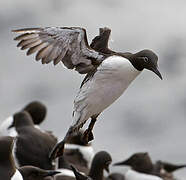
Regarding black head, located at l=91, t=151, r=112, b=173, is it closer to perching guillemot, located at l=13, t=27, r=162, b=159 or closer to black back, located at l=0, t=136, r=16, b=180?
black back, located at l=0, t=136, r=16, b=180

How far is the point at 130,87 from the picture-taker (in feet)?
89.9

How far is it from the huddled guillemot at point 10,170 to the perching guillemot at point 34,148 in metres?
2.57

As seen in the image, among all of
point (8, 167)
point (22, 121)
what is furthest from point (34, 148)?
point (8, 167)

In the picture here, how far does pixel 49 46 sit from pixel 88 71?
0.40 meters

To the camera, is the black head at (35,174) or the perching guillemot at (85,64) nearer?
the perching guillemot at (85,64)

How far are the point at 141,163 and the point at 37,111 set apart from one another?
2018 millimetres

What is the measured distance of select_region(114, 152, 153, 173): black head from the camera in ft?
44.3

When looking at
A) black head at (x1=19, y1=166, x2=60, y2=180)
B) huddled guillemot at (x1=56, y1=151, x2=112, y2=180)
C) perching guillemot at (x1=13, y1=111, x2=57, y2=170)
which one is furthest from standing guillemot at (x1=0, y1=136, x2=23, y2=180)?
perching guillemot at (x1=13, y1=111, x2=57, y2=170)

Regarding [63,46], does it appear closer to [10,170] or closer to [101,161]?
[10,170]

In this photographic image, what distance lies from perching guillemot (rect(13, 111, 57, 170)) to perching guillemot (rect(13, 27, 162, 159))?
3.34m

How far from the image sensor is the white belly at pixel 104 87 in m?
8.26

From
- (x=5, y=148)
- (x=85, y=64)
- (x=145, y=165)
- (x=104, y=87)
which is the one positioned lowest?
(x=145, y=165)

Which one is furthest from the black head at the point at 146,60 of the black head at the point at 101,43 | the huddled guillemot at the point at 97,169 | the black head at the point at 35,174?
the huddled guillemot at the point at 97,169

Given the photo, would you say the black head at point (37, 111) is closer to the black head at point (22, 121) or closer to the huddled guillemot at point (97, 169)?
the black head at point (22, 121)
